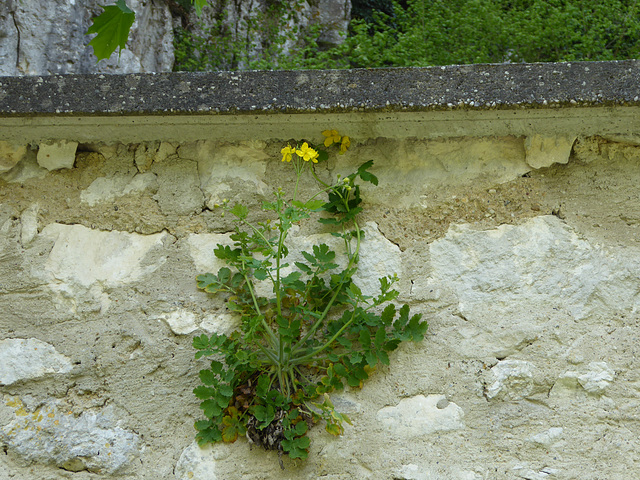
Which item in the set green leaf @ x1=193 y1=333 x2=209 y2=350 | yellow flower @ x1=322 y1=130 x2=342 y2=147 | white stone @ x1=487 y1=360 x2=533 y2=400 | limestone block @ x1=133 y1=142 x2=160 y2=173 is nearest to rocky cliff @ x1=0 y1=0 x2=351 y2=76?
limestone block @ x1=133 y1=142 x2=160 y2=173

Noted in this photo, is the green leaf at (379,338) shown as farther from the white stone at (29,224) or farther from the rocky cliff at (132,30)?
the rocky cliff at (132,30)

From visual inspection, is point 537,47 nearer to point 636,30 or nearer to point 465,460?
point 636,30

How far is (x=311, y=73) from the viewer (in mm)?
1361

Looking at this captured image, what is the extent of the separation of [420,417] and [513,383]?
0.76 feet

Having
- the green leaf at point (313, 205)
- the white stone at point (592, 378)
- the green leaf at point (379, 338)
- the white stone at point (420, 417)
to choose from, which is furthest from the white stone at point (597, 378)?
the green leaf at point (313, 205)

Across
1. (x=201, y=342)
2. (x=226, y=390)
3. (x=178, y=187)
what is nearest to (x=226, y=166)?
(x=178, y=187)

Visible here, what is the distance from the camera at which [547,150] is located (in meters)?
1.43

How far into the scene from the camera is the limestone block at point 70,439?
132 centimetres

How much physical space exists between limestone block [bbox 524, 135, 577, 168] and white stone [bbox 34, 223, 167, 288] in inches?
39.2

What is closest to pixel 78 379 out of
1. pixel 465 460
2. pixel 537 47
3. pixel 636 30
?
pixel 465 460

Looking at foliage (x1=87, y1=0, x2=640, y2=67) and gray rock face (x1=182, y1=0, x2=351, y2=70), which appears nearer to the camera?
foliage (x1=87, y1=0, x2=640, y2=67)

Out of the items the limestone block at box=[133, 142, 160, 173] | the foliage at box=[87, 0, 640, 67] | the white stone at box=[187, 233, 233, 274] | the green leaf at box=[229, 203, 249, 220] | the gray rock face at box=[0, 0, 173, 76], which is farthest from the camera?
the foliage at box=[87, 0, 640, 67]

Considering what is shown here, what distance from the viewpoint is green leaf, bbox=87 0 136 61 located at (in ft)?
4.16

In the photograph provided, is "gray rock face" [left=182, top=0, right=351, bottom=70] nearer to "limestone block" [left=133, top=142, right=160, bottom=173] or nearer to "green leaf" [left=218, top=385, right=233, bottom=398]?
"limestone block" [left=133, top=142, right=160, bottom=173]
